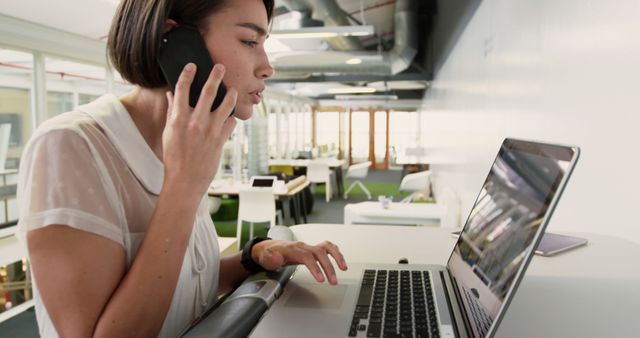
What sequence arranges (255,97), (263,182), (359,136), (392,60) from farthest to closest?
(359,136), (392,60), (263,182), (255,97)

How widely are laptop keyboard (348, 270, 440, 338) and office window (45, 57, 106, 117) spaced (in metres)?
6.03

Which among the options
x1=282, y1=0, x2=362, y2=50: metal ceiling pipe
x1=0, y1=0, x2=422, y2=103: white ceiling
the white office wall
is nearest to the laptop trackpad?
the white office wall

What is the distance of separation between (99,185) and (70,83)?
6.87 m

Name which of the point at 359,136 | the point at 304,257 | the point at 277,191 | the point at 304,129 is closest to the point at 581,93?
the point at 304,257

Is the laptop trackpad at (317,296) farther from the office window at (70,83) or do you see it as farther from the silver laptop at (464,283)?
the office window at (70,83)

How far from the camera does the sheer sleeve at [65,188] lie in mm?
711

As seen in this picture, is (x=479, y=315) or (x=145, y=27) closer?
(x=479, y=315)

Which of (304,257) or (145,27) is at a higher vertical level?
(145,27)

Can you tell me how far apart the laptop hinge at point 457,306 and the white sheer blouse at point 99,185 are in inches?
20.2

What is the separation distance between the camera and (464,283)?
0.79 meters

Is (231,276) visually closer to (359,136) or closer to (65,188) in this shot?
(65,188)

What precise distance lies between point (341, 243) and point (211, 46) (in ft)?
2.31

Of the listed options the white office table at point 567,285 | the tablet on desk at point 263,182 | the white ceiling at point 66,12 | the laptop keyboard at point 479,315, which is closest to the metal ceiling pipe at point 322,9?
the white ceiling at point 66,12

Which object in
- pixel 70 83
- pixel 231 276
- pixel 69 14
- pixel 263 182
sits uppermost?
pixel 69 14
